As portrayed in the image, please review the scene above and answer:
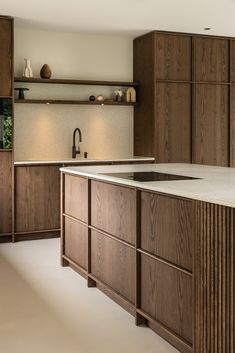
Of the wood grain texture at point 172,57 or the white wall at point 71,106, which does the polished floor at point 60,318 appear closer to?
the white wall at point 71,106

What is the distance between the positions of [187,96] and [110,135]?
3.89ft

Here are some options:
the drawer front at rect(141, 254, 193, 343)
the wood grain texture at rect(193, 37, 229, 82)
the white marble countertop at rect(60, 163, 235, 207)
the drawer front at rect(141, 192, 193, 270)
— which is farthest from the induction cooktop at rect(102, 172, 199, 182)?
the wood grain texture at rect(193, 37, 229, 82)

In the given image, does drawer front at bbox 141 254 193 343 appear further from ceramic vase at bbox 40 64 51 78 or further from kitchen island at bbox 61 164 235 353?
ceramic vase at bbox 40 64 51 78

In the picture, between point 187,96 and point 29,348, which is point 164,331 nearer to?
point 29,348

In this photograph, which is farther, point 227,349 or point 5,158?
point 5,158

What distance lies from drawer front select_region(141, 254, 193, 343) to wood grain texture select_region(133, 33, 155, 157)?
3.55m

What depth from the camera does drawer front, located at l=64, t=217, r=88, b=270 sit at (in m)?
3.97

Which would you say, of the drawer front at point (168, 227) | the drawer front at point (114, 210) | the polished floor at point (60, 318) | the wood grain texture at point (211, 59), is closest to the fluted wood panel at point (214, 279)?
the drawer front at point (168, 227)

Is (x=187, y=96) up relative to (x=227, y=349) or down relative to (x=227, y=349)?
up

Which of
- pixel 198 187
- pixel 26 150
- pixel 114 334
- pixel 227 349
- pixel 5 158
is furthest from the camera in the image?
pixel 26 150

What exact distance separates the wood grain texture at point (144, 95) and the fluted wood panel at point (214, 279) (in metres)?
4.03

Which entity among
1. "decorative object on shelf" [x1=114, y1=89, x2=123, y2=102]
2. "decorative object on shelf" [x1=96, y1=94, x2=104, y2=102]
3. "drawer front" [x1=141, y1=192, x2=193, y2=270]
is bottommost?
"drawer front" [x1=141, y1=192, x2=193, y2=270]

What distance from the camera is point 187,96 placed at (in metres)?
6.55

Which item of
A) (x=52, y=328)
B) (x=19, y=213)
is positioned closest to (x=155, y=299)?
(x=52, y=328)
